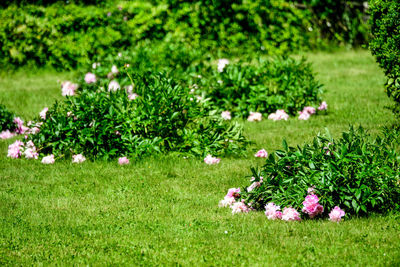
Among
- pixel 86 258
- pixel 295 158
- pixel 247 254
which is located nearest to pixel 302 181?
pixel 295 158

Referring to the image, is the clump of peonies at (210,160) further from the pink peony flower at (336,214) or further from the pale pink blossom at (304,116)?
the pale pink blossom at (304,116)

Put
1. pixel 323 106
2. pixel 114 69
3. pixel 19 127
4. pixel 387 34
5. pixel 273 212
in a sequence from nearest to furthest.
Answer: pixel 273 212 < pixel 387 34 < pixel 19 127 < pixel 323 106 < pixel 114 69

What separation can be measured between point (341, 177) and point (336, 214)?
0.28 meters

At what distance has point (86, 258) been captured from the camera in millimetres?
3701

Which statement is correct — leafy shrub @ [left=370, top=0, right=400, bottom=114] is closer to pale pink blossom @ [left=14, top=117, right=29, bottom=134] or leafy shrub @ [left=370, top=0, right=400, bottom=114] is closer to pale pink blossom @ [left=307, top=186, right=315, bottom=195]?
pale pink blossom @ [left=307, top=186, right=315, bottom=195]

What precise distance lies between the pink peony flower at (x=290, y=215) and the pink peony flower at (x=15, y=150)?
3.27 meters

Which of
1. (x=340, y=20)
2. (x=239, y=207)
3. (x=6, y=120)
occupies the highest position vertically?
(x=239, y=207)

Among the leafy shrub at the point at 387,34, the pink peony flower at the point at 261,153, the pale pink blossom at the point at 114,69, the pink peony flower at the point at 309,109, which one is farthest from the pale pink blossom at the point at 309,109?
the pale pink blossom at the point at 114,69

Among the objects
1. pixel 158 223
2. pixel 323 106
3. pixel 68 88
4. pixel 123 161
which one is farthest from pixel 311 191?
pixel 68 88

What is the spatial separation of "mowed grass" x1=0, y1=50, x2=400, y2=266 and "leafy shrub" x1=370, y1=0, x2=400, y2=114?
1.20m

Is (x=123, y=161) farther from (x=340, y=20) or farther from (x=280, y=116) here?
(x=340, y=20)

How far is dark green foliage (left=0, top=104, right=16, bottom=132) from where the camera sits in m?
7.03

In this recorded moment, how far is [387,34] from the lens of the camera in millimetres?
5617

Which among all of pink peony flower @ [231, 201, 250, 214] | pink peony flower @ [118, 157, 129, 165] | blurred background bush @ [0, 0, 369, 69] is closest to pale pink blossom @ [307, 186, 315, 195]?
pink peony flower @ [231, 201, 250, 214]
